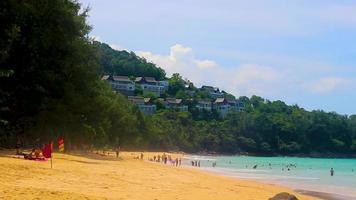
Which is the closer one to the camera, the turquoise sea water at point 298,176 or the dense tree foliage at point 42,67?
the dense tree foliage at point 42,67

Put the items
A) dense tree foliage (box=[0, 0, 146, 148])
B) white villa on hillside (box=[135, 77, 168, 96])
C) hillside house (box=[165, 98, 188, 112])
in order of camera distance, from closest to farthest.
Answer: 1. dense tree foliage (box=[0, 0, 146, 148])
2. hillside house (box=[165, 98, 188, 112])
3. white villa on hillside (box=[135, 77, 168, 96])

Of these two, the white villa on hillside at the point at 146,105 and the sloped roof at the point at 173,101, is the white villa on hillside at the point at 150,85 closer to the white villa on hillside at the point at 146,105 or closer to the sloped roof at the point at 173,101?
the sloped roof at the point at 173,101

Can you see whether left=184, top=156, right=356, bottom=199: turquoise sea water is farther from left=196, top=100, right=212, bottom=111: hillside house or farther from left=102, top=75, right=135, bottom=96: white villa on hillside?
left=196, top=100, right=212, bottom=111: hillside house

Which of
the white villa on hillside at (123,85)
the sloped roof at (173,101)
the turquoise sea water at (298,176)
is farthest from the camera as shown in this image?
the sloped roof at (173,101)

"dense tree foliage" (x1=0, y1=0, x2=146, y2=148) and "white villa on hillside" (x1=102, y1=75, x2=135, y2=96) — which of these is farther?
"white villa on hillside" (x1=102, y1=75, x2=135, y2=96)

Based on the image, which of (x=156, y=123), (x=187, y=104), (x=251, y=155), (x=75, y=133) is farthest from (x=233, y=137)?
(x=75, y=133)

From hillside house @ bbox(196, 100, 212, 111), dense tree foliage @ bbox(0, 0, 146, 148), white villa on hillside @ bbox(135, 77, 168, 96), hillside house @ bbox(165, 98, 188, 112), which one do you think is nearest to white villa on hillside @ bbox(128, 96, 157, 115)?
hillside house @ bbox(165, 98, 188, 112)

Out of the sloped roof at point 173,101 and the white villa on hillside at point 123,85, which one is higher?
the white villa on hillside at point 123,85

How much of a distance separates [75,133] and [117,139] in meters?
45.5

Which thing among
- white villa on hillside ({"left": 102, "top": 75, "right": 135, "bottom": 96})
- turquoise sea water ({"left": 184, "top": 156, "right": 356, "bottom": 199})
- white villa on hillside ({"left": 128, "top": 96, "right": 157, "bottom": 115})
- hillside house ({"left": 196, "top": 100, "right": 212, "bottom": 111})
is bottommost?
turquoise sea water ({"left": 184, "top": 156, "right": 356, "bottom": 199})

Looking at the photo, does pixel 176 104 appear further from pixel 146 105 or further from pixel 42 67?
pixel 42 67

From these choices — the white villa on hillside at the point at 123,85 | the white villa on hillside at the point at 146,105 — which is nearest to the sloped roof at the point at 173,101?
the white villa on hillside at the point at 146,105

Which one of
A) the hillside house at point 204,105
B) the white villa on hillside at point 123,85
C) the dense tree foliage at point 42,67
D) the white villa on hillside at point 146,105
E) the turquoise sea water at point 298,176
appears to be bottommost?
the turquoise sea water at point 298,176

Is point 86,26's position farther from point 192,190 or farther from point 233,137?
point 233,137
